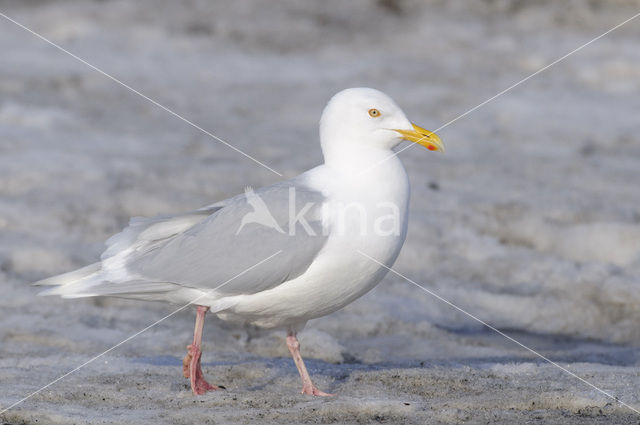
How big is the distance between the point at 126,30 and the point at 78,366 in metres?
9.14

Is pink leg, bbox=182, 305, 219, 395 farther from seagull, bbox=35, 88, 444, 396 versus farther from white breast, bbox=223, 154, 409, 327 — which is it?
white breast, bbox=223, 154, 409, 327

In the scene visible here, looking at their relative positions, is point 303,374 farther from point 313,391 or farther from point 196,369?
point 196,369

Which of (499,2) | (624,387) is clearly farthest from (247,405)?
(499,2)

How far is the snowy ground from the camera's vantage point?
5246mm

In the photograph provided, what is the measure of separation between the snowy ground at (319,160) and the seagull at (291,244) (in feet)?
1.64

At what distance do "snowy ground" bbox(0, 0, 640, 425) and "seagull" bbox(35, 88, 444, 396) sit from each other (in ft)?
1.64

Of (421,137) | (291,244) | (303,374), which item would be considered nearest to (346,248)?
(291,244)

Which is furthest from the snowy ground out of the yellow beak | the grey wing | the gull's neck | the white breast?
the yellow beak

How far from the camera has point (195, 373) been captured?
5109mm

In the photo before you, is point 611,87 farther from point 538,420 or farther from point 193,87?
point 538,420

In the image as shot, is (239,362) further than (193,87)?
No

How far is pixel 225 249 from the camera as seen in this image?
5.25m

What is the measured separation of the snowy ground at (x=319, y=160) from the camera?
5246 mm

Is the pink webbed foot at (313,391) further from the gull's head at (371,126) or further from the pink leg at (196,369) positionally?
the gull's head at (371,126)
